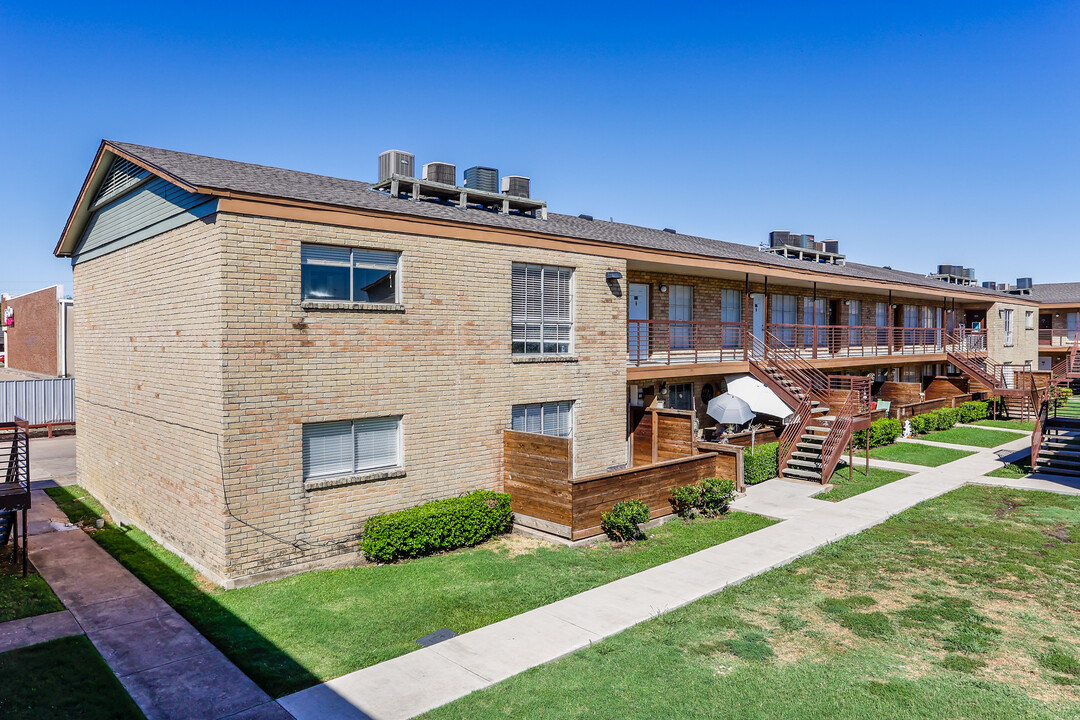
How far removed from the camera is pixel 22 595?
1033 cm

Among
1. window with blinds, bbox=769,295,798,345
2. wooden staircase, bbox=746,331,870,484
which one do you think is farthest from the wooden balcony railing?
wooden staircase, bbox=746,331,870,484

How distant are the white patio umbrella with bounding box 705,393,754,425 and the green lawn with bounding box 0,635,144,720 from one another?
14504 millimetres

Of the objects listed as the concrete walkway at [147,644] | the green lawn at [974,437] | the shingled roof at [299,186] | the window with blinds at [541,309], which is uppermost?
the shingled roof at [299,186]

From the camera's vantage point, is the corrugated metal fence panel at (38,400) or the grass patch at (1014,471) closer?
the grass patch at (1014,471)

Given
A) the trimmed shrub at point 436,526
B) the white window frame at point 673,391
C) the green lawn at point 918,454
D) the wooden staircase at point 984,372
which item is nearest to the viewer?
the trimmed shrub at point 436,526

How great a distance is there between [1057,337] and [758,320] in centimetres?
3864

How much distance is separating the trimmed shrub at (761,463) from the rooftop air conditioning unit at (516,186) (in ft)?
29.2

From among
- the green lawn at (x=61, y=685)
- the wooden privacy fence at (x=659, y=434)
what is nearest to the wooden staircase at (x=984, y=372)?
the wooden privacy fence at (x=659, y=434)

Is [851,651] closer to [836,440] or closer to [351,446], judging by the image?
[351,446]

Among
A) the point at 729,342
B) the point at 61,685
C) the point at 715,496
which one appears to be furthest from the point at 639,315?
the point at 61,685

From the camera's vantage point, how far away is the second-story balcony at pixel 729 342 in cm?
1958

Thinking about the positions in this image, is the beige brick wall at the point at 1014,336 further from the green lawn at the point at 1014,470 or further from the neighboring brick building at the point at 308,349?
the neighboring brick building at the point at 308,349

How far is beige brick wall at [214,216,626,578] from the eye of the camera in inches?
421

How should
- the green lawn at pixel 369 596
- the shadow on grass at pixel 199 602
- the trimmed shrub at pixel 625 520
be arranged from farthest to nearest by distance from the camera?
the trimmed shrub at pixel 625 520, the green lawn at pixel 369 596, the shadow on grass at pixel 199 602
